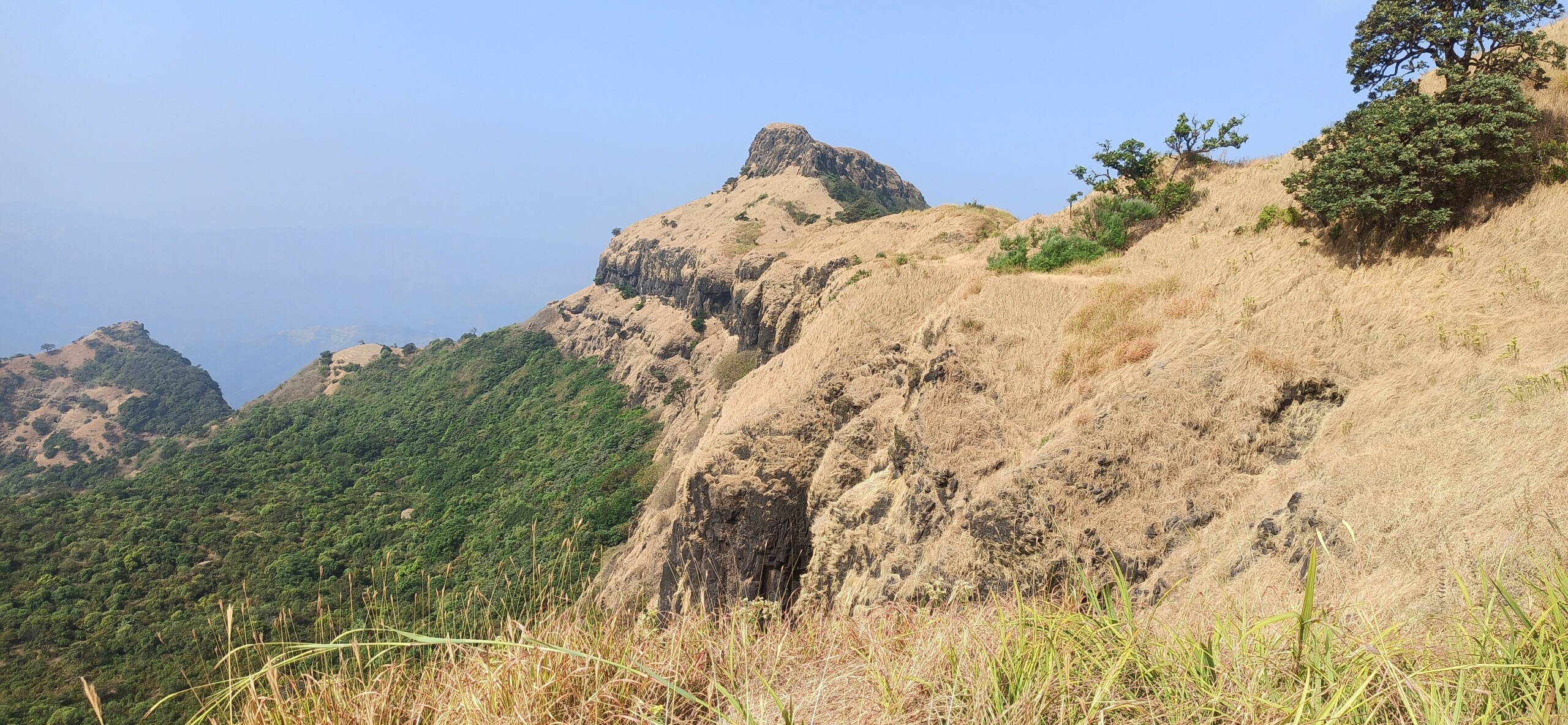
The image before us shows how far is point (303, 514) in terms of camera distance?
4562cm

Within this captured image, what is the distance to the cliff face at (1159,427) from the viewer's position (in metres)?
7.38

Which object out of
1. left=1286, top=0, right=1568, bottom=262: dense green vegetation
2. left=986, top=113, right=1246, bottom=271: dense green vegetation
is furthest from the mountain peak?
left=1286, top=0, right=1568, bottom=262: dense green vegetation

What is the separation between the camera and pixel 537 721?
3.51 meters

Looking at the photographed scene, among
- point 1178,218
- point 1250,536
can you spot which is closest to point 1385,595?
point 1250,536

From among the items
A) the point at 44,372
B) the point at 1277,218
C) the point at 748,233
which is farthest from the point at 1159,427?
the point at 44,372

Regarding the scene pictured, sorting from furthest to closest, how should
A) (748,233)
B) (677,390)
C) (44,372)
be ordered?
(44,372)
(748,233)
(677,390)

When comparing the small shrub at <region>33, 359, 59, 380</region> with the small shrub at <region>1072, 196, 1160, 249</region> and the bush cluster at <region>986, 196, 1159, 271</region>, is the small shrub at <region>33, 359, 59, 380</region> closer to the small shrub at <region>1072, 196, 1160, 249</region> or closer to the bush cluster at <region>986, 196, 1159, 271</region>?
the bush cluster at <region>986, 196, 1159, 271</region>

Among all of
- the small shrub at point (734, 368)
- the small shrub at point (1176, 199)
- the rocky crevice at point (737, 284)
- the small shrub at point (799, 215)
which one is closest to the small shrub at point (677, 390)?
the rocky crevice at point (737, 284)

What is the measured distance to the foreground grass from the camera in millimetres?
2834

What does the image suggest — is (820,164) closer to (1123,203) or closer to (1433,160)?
(1123,203)

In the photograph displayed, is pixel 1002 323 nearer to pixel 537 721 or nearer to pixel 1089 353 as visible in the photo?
pixel 1089 353

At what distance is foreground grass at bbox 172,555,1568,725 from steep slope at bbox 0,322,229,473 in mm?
97668

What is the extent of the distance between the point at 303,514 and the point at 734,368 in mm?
30769

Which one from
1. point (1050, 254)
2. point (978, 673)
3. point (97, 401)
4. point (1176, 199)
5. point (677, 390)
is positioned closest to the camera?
point (978, 673)
